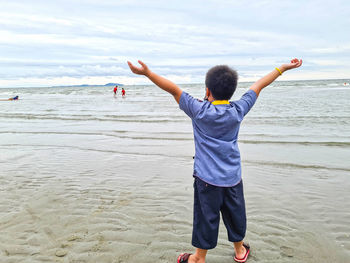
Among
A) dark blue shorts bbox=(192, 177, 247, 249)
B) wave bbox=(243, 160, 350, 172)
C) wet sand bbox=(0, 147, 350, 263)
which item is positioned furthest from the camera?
wave bbox=(243, 160, 350, 172)

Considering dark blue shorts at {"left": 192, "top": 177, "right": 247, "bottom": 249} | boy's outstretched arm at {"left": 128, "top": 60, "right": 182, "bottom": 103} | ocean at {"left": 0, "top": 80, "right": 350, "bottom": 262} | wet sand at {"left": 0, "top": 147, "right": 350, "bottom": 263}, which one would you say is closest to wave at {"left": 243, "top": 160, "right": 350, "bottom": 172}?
ocean at {"left": 0, "top": 80, "right": 350, "bottom": 262}

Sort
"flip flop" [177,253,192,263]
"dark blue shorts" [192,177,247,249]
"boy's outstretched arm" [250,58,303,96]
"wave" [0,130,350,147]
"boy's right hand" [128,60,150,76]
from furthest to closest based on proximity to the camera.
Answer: "wave" [0,130,350,147] < "flip flop" [177,253,192,263] < "boy's outstretched arm" [250,58,303,96] < "dark blue shorts" [192,177,247,249] < "boy's right hand" [128,60,150,76]

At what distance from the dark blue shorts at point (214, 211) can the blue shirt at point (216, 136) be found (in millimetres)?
90

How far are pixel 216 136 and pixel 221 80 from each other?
51 centimetres

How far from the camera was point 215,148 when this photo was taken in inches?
106

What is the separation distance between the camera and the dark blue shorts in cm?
273

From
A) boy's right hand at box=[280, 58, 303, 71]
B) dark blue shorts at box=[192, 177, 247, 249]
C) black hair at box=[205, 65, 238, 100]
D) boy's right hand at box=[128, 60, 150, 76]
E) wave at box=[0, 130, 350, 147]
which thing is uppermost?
boy's right hand at box=[280, 58, 303, 71]

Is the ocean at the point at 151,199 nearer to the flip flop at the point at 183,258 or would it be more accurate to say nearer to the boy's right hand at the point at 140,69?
the flip flop at the point at 183,258

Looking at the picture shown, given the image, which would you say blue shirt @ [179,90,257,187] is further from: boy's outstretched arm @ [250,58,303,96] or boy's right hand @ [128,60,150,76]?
boy's right hand @ [128,60,150,76]

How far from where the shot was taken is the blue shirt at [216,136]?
102 inches

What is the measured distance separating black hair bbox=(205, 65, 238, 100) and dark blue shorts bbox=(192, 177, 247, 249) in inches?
33.7

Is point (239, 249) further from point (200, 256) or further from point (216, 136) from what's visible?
point (216, 136)

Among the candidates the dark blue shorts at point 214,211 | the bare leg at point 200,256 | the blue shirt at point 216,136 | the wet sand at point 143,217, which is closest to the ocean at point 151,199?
the wet sand at point 143,217

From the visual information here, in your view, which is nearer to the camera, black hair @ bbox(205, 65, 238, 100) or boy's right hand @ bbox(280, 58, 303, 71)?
black hair @ bbox(205, 65, 238, 100)
